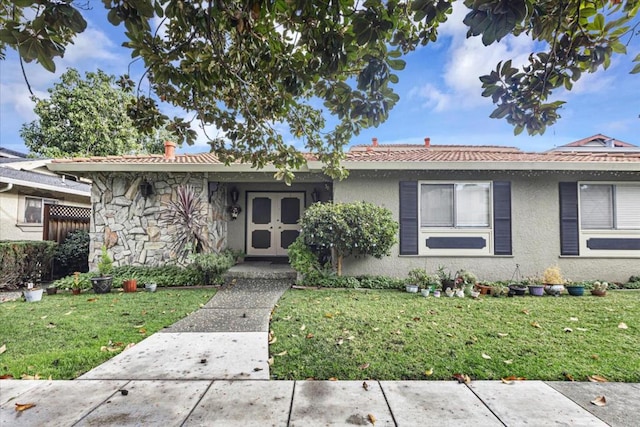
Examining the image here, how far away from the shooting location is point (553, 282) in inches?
257

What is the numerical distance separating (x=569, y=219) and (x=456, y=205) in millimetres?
2562

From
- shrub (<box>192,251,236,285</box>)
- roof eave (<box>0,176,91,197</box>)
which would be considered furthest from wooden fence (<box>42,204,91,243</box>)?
shrub (<box>192,251,236,285</box>)

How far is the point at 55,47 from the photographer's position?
2.00m

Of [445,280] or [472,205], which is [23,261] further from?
[472,205]

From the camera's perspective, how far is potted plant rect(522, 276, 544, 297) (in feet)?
20.9

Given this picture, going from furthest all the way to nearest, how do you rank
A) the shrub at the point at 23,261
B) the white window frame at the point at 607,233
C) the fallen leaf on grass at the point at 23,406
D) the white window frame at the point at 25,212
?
1. the white window frame at the point at 25,212
2. the white window frame at the point at 607,233
3. the shrub at the point at 23,261
4. the fallen leaf on grass at the point at 23,406

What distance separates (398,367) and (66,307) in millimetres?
5574

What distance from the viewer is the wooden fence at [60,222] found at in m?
8.40

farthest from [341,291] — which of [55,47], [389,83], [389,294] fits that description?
[55,47]

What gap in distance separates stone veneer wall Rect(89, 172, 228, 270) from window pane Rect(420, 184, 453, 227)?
5.31m

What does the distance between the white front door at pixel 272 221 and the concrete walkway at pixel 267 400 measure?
6474mm

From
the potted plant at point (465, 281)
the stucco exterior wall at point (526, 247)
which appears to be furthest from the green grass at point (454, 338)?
the stucco exterior wall at point (526, 247)

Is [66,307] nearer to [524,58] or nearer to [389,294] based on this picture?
[389,294]

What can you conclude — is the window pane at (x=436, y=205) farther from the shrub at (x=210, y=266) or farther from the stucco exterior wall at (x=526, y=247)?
the shrub at (x=210, y=266)
